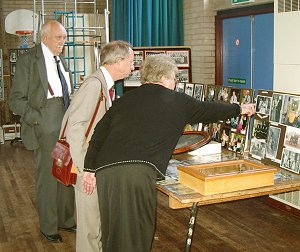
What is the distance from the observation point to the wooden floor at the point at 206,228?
358 cm

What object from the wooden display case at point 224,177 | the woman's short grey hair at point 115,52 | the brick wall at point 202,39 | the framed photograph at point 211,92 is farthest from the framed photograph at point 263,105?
the brick wall at point 202,39

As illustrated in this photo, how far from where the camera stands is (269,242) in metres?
3.61

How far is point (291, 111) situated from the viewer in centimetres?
302

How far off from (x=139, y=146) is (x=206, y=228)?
184 centimetres

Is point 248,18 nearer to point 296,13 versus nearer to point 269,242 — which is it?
point 296,13

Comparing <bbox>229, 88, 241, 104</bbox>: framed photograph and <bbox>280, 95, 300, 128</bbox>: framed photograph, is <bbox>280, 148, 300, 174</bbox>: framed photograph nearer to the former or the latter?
<bbox>280, 95, 300, 128</bbox>: framed photograph

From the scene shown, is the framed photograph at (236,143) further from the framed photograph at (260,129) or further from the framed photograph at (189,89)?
the framed photograph at (189,89)

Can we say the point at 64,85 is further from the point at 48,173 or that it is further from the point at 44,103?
the point at 48,173

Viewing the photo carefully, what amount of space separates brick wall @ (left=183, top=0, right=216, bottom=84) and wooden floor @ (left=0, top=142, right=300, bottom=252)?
181cm

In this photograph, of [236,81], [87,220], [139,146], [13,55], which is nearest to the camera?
[139,146]

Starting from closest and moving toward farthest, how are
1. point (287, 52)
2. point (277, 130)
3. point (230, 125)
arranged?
point (277, 130)
point (230, 125)
point (287, 52)

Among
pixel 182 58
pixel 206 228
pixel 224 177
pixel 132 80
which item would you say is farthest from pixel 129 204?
pixel 182 58

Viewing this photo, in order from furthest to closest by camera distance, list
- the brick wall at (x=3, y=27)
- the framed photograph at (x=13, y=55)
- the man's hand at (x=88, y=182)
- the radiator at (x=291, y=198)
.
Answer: the brick wall at (x=3, y=27) → the framed photograph at (x=13, y=55) → the radiator at (x=291, y=198) → the man's hand at (x=88, y=182)

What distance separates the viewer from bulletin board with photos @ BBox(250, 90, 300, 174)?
299 centimetres
